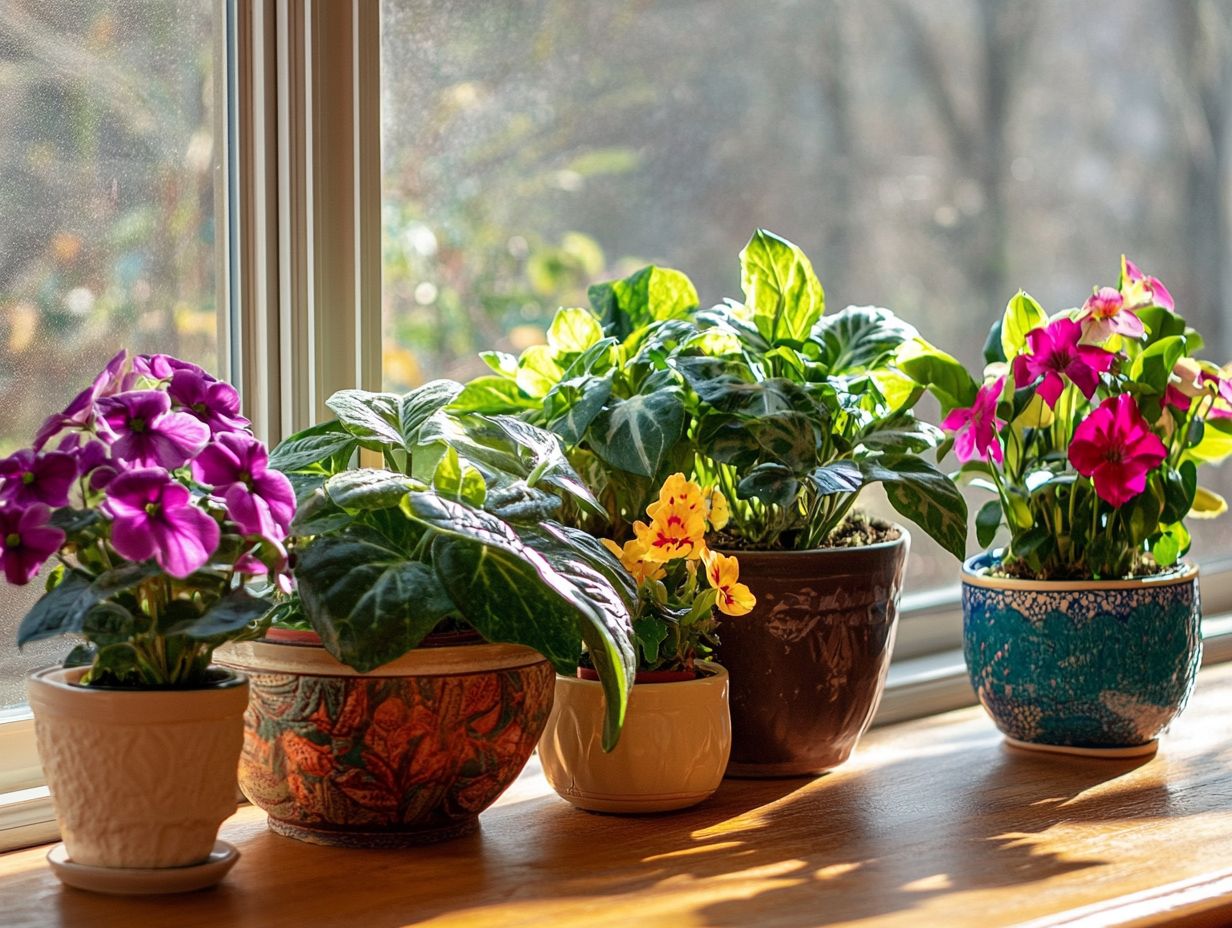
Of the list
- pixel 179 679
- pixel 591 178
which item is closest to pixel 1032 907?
pixel 179 679

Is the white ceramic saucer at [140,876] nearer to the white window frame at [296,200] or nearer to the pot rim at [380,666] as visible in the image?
the pot rim at [380,666]

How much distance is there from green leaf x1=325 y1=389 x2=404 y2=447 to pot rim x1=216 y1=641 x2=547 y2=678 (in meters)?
0.15

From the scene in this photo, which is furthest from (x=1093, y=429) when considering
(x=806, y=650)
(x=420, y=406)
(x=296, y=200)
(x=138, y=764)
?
(x=138, y=764)

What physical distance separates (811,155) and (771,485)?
0.73 metres

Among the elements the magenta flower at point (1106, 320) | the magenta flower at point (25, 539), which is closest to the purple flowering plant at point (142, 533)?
the magenta flower at point (25, 539)

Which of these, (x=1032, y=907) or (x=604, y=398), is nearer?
(x=1032, y=907)

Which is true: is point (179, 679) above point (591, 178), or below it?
below

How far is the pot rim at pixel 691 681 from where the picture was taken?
115cm

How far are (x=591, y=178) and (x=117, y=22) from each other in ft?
1.76

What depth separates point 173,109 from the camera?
1.25m

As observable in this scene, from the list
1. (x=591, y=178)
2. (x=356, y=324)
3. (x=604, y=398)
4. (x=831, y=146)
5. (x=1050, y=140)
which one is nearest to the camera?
(x=604, y=398)

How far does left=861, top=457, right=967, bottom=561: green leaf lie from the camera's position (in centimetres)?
122

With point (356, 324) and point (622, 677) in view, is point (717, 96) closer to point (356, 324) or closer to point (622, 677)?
point (356, 324)

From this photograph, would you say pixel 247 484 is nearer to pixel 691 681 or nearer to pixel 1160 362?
pixel 691 681
